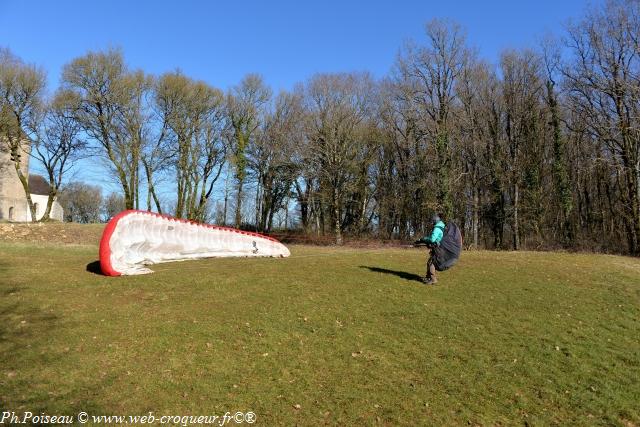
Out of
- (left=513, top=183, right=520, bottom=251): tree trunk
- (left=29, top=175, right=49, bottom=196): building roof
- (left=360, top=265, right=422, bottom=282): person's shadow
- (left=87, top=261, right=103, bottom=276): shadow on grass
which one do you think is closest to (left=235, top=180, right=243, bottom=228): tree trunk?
(left=513, top=183, right=520, bottom=251): tree trunk

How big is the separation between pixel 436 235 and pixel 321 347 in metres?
5.53

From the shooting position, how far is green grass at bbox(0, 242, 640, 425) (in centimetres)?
700

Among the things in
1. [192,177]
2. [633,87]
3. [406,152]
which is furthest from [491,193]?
[192,177]

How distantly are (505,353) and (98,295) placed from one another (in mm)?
9552

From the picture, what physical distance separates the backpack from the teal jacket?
0.15 meters

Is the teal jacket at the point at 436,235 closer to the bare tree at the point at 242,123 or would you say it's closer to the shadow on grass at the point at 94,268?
the shadow on grass at the point at 94,268

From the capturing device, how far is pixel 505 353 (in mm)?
9312

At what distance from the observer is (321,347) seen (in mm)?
9305

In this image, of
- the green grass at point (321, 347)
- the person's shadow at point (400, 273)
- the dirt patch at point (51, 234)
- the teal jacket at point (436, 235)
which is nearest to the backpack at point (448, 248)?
the teal jacket at point (436, 235)

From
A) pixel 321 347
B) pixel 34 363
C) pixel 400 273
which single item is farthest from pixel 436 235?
pixel 34 363

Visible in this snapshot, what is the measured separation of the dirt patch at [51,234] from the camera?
3162 centimetres

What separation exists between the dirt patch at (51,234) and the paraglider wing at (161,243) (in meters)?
16.5

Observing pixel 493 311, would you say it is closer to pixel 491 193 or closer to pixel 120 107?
pixel 491 193

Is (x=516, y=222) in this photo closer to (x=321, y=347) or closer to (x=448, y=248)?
(x=448, y=248)
